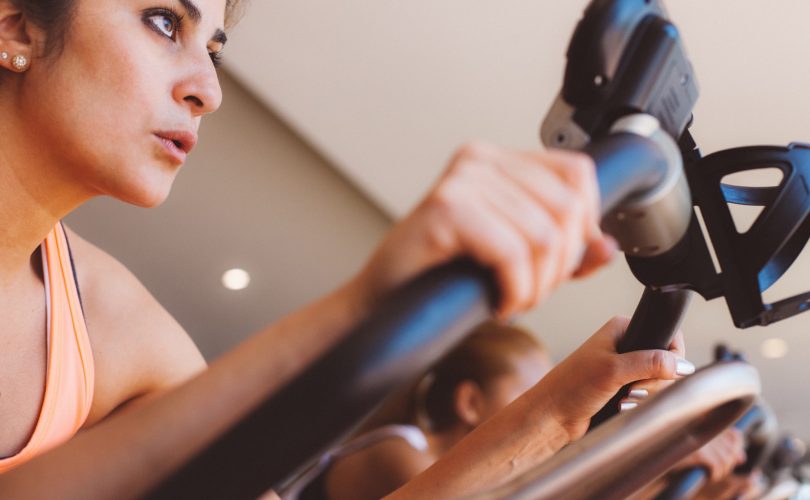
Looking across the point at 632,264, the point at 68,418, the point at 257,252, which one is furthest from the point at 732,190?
the point at 257,252

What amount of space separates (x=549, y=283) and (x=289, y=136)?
80.3 inches

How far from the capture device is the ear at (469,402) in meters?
1.80

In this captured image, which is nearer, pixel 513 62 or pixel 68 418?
pixel 68 418

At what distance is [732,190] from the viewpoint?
51 centimetres

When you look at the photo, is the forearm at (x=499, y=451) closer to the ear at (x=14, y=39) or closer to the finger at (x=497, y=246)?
the finger at (x=497, y=246)

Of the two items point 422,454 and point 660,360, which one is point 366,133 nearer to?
point 422,454

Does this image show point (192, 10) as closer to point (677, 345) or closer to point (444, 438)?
point (677, 345)

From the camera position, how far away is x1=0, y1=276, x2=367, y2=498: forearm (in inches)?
13.6

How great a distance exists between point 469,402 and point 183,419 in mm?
1458

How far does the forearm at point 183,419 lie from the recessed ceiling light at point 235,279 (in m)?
2.23

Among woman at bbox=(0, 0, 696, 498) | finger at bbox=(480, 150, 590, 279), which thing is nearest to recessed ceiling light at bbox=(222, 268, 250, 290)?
woman at bbox=(0, 0, 696, 498)

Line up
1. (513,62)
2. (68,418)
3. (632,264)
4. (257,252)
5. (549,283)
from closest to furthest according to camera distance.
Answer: (549,283) < (632,264) < (68,418) < (513,62) < (257,252)

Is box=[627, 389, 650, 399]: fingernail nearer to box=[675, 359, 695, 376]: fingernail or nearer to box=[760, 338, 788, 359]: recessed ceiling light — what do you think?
box=[675, 359, 695, 376]: fingernail

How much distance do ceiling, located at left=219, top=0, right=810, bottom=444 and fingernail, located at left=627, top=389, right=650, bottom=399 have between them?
1.35 metres
